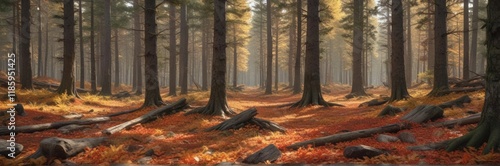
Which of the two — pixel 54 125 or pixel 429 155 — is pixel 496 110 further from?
pixel 54 125

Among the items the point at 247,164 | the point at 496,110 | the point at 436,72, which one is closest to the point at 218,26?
the point at 247,164

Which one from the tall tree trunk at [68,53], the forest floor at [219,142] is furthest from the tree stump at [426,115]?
the tall tree trunk at [68,53]

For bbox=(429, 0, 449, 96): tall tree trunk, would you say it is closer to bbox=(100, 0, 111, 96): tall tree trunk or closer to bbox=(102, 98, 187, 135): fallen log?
bbox=(102, 98, 187, 135): fallen log

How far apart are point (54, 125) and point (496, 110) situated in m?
11.6

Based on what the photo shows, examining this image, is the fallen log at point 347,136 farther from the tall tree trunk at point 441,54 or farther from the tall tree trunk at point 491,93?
the tall tree trunk at point 441,54

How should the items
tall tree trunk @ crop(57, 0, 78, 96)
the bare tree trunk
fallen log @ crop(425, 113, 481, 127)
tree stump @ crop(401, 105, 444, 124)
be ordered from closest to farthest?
1. fallen log @ crop(425, 113, 481, 127)
2. tree stump @ crop(401, 105, 444, 124)
3. tall tree trunk @ crop(57, 0, 78, 96)
4. the bare tree trunk

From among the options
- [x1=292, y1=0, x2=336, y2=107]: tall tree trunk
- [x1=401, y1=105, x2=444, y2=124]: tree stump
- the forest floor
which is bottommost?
the forest floor

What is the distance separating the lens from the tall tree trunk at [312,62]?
1602 centimetres

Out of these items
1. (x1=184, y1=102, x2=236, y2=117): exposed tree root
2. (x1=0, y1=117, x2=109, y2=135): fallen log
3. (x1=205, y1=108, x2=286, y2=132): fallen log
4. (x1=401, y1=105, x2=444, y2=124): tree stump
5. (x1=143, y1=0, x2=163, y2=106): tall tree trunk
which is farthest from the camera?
(x1=143, y1=0, x2=163, y2=106): tall tree trunk

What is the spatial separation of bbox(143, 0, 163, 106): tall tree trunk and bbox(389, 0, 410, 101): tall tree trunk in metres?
11.6

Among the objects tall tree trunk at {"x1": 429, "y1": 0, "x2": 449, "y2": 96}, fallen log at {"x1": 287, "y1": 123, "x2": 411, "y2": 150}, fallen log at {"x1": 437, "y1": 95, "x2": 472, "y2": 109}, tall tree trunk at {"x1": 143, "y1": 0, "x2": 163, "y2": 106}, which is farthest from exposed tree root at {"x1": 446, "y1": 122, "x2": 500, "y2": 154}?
tall tree trunk at {"x1": 143, "y1": 0, "x2": 163, "y2": 106}

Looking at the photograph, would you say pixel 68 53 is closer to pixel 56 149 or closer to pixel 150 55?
pixel 150 55

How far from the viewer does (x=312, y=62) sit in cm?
1631

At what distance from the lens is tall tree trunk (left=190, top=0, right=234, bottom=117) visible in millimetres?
12258
